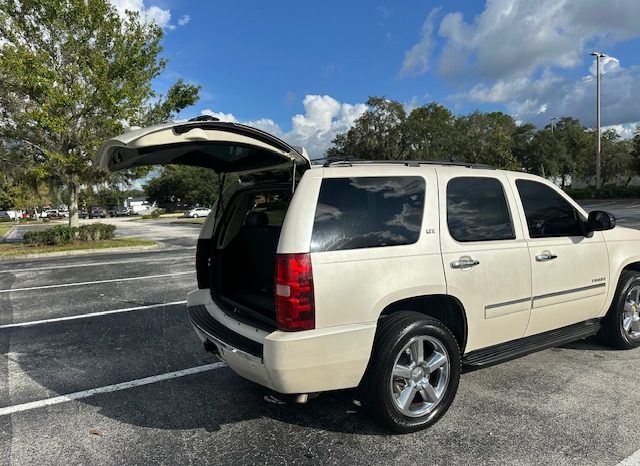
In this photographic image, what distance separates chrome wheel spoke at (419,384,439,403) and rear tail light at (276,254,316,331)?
103 cm

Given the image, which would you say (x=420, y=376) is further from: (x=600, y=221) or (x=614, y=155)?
(x=614, y=155)

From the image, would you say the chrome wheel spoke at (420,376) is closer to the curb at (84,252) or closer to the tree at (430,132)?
the curb at (84,252)

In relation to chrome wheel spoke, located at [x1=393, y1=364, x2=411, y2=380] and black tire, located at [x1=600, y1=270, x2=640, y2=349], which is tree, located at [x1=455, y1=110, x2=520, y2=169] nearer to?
black tire, located at [x1=600, y1=270, x2=640, y2=349]

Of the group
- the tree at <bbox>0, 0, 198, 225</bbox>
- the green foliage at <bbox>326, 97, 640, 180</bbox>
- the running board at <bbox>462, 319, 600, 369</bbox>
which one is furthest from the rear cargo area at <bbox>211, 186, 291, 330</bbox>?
the green foliage at <bbox>326, 97, 640, 180</bbox>

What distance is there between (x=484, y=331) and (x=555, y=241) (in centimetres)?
113

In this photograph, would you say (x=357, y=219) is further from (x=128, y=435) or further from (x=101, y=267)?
(x=101, y=267)

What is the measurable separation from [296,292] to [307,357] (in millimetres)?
402

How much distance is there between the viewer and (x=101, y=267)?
1223 centimetres

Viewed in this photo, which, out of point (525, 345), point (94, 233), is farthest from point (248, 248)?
point (94, 233)

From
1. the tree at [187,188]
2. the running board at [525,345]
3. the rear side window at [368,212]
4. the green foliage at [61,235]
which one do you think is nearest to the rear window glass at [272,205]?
the rear side window at [368,212]

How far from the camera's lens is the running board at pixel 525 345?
3.61m

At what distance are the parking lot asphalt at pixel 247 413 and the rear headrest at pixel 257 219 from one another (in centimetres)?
140

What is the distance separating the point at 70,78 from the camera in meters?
16.5

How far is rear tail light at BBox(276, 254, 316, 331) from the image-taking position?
2.86 meters
